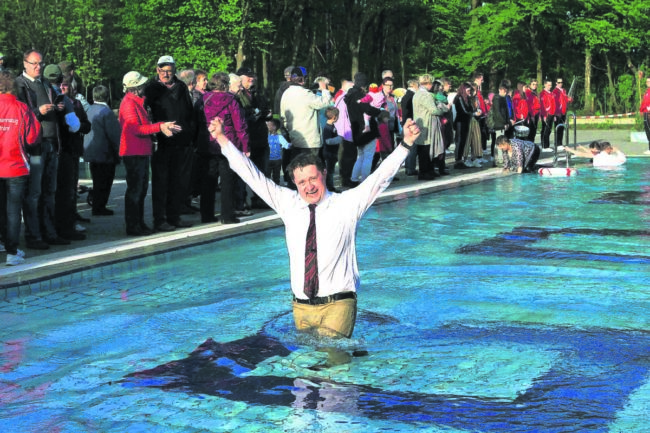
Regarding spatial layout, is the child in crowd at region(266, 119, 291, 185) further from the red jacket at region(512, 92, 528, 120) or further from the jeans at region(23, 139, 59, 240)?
the red jacket at region(512, 92, 528, 120)

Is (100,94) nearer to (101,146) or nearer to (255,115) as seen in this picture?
(101,146)

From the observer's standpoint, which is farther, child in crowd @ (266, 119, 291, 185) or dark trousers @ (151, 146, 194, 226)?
child in crowd @ (266, 119, 291, 185)

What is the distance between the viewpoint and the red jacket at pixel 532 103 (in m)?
25.4

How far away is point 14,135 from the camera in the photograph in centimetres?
1076

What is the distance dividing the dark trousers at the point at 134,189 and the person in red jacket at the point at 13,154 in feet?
6.55

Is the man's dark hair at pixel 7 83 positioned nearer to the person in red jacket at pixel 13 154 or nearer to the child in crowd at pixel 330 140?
the person in red jacket at pixel 13 154

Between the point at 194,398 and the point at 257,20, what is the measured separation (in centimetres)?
4850

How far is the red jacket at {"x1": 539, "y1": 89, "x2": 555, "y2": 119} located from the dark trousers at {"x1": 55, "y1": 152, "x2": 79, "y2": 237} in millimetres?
17247

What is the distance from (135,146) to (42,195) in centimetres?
132

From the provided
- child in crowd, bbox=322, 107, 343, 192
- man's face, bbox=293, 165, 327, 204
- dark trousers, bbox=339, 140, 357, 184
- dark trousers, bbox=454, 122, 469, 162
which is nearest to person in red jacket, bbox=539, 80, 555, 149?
dark trousers, bbox=454, 122, 469, 162

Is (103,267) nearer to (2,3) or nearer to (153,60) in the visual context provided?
(153,60)

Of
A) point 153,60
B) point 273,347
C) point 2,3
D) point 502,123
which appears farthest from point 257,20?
point 273,347

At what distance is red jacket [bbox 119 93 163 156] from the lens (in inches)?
503

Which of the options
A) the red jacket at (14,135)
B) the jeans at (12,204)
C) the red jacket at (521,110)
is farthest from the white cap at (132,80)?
the red jacket at (521,110)
